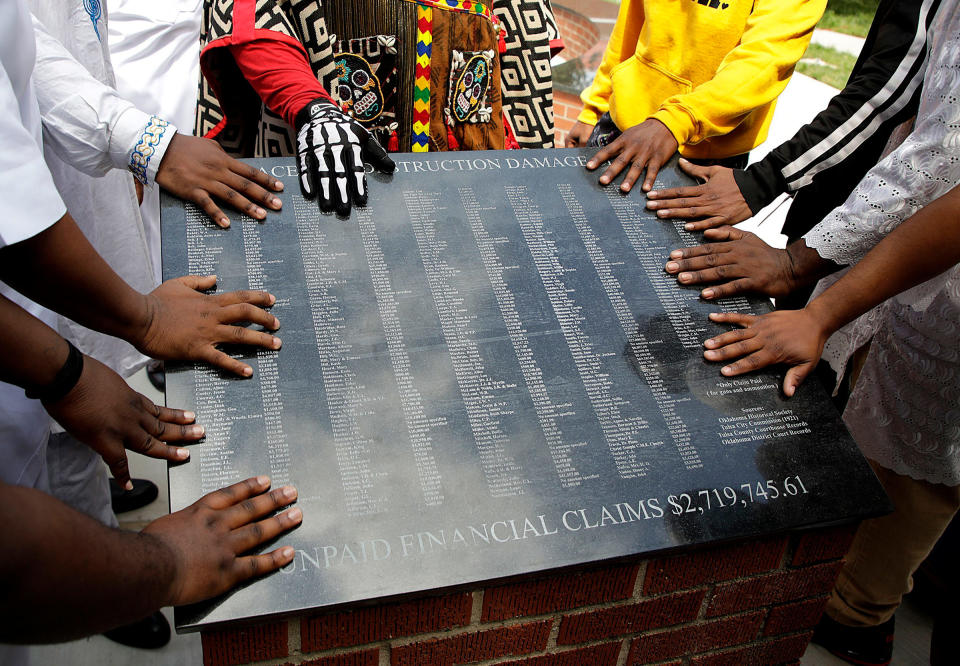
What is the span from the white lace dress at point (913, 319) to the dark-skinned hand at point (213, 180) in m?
1.32

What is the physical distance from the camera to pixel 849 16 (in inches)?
360

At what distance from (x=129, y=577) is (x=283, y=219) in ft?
2.98

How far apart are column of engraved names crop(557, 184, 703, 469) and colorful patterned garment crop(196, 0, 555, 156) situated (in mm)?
565

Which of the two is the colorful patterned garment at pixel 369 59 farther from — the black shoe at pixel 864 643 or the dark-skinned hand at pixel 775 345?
the black shoe at pixel 864 643

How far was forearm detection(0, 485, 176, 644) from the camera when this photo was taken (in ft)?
2.53

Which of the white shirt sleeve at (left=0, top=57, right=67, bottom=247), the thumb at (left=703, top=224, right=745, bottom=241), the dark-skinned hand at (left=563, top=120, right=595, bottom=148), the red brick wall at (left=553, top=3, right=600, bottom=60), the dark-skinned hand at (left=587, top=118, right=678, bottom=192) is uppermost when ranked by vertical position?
the white shirt sleeve at (left=0, top=57, right=67, bottom=247)

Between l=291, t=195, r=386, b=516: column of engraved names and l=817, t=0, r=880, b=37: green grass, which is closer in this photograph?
l=291, t=195, r=386, b=516: column of engraved names

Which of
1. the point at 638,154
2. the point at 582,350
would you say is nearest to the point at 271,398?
the point at 582,350

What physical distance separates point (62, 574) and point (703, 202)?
164 cm

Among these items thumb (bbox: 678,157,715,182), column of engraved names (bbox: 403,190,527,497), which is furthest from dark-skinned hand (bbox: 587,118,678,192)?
column of engraved names (bbox: 403,190,527,497)

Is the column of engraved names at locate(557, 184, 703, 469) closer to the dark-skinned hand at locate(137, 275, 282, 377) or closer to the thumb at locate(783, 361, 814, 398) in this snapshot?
the thumb at locate(783, 361, 814, 398)

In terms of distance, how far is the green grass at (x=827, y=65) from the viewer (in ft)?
22.1

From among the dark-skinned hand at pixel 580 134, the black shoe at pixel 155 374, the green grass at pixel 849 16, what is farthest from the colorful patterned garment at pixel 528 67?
the green grass at pixel 849 16

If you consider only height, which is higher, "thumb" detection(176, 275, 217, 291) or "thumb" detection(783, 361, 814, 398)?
"thumb" detection(176, 275, 217, 291)
